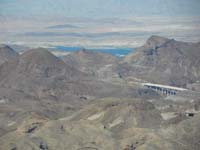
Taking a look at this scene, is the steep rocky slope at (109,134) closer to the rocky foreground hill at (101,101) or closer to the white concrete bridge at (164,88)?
the rocky foreground hill at (101,101)

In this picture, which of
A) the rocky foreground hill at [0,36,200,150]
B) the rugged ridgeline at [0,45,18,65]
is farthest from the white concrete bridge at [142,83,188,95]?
the rugged ridgeline at [0,45,18,65]

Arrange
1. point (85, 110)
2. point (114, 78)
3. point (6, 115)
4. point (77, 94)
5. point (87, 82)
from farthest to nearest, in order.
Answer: point (114, 78) < point (87, 82) < point (77, 94) < point (6, 115) < point (85, 110)

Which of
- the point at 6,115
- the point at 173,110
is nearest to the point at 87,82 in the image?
the point at 6,115

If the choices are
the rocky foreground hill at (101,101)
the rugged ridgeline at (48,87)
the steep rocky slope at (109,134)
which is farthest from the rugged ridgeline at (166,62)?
the steep rocky slope at (109,134)

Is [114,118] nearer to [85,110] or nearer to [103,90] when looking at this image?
[85,110]

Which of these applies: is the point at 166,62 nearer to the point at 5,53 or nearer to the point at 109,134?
the point at 5,53

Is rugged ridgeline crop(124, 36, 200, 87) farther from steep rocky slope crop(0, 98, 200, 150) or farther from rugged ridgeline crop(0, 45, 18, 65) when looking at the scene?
steep rocky slope crop(0, 98, 200, 150)

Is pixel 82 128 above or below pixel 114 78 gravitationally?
above

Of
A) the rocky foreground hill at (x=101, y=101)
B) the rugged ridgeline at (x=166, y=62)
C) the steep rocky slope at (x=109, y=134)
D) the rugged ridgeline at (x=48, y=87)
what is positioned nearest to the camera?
the steep rocky slope at (x=109, y=134)

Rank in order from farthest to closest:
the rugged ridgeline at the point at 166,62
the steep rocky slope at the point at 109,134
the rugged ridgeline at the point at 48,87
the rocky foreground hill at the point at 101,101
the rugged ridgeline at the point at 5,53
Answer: the rugged ridgeline at the point at 5,53
the rugged ridgeline at the point at 166,62
the rugged ridgeline at the point at 48,87
the rocky foreground hill at the point at 101,101
the steep rocky slope at the point at 109,134
